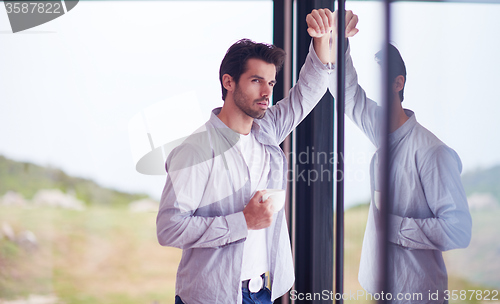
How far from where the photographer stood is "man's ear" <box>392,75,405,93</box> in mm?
598

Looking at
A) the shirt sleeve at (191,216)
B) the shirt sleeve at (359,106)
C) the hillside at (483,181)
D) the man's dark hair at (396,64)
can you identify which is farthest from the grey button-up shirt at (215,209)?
the hillside at (483,181)

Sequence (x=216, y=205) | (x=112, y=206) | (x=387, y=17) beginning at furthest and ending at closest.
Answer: (x=112, y=206), (x=216, y=205), (x=387, y=17)

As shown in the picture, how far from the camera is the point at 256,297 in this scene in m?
0.98

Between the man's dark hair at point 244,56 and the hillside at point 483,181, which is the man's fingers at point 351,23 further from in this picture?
the hillside at point 483,181

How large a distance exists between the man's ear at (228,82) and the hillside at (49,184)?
43 cm

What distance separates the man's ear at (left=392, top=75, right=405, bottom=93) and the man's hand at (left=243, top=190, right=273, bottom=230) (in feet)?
1.38

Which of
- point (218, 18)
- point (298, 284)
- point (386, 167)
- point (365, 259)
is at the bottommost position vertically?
point (298, 284)

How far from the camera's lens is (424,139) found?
0.56 m

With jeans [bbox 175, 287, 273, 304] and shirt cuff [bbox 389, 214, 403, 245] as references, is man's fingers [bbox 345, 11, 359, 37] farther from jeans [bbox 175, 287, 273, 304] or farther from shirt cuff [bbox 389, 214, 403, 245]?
jeans [bbox 175, 287, 273, 304]

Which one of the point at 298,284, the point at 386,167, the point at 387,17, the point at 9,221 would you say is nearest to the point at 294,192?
the point at 298,284

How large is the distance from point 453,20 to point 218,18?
2.43ft

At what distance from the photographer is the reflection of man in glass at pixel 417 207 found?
0.52m

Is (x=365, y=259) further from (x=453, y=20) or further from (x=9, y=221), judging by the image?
(x=9, y=221)

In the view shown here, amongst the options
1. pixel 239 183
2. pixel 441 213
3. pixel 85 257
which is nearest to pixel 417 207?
pixel 441 213
